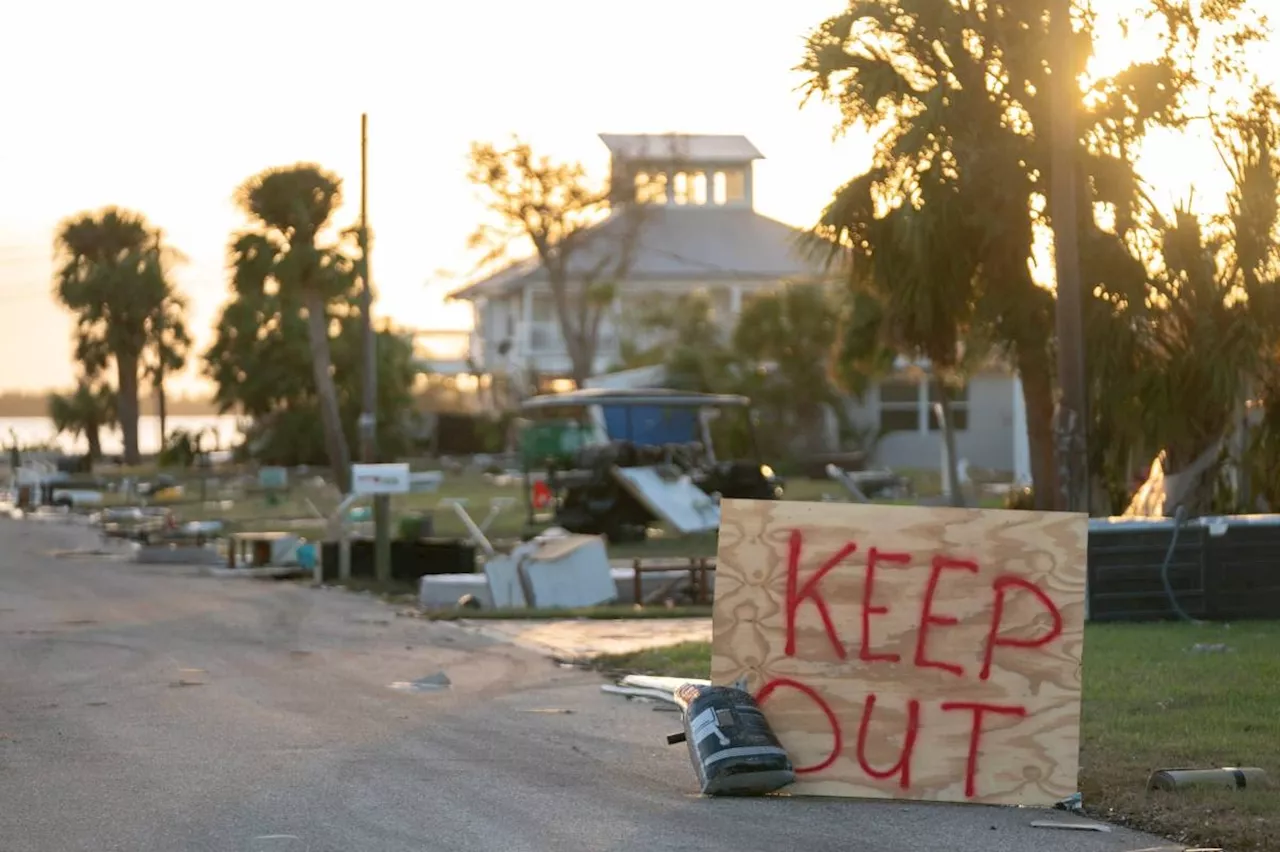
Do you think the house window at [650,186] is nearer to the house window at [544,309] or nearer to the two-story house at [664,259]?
the two-story house at [664,259]

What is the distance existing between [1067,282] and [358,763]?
11.4 meters

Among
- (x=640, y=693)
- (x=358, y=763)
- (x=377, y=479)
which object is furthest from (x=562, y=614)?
(x=358, y=763)

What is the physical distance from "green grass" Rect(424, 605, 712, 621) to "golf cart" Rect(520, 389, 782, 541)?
857cm

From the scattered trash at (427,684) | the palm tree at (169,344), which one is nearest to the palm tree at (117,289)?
the palm tree at (169,344)

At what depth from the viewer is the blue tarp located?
38594 mm

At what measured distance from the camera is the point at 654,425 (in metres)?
39.1

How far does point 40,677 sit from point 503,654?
12.9 feet

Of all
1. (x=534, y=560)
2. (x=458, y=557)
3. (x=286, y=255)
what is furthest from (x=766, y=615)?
(x=286, y=255)

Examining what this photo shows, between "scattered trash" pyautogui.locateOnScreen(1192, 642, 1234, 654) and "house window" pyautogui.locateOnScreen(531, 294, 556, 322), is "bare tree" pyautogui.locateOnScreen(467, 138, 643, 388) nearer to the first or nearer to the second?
"house window" pyautogui.locateOnScreen(531, 294, 556, 322)

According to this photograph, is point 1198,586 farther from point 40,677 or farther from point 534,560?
point 40,677

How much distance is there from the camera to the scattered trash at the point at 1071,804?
32.1 feet

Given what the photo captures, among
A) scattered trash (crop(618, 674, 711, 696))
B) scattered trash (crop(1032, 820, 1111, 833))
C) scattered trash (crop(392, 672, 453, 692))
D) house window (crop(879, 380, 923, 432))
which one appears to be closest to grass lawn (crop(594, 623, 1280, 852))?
scattered trash (crop(1032, 820, 1111, 833))

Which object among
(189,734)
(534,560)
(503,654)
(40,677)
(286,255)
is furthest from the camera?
(286,255)

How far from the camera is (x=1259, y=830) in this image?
352 inches
